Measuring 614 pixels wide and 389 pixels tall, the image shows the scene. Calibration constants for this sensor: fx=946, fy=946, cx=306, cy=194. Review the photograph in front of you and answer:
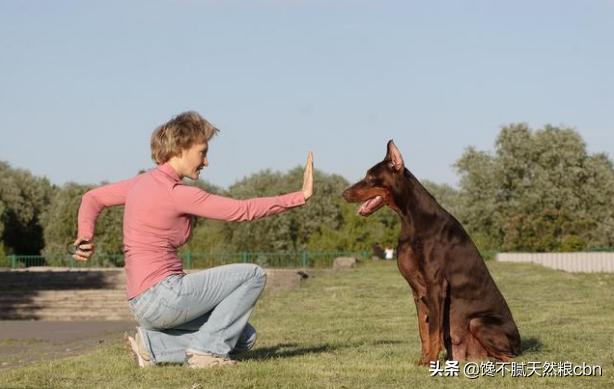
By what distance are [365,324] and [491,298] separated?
19.0ft

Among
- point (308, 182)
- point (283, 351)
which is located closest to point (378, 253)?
point (283, 351)

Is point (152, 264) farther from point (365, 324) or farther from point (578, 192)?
point (578, 192)

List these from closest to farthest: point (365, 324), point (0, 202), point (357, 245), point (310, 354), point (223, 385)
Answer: point (223, 385), point (310, 354), point (365, 324), point (357, 245), point (0, 202)

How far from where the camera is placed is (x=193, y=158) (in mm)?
7051

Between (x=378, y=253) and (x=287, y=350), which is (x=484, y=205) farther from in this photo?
(x=287, y=350)

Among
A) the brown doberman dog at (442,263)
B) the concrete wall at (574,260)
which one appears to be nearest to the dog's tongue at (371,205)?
the brown doberman dog at (442,263)

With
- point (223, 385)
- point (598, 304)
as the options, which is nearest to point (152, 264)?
point (223, 385)

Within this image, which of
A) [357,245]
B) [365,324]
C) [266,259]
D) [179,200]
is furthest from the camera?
[357,245]

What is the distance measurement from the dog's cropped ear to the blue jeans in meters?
1.32

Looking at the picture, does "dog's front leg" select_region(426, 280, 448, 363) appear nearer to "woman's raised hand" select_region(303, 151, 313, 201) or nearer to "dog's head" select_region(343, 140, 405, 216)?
"dog's head" select_region(343, 140, 405, 216)

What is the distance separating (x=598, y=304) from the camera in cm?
1678

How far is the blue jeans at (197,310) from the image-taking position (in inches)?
269

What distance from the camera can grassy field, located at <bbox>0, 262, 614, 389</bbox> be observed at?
6.38 metres

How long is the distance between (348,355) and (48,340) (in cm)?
837
